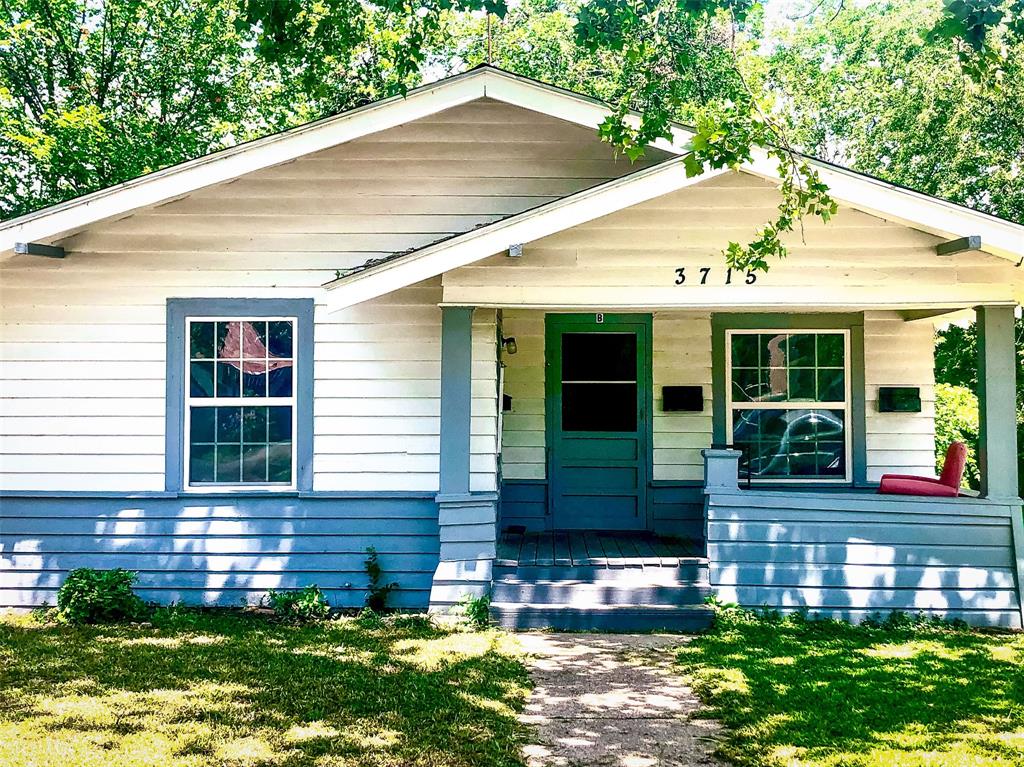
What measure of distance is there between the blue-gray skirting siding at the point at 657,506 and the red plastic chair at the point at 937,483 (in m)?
1.75

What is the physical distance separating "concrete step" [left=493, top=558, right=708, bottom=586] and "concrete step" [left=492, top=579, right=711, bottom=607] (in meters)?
0.11

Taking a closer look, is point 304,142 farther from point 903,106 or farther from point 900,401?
point 903,106

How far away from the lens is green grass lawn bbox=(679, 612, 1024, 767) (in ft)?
14.1

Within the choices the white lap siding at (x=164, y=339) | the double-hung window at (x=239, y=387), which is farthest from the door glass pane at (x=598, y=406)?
the double-hung window at (x=239, y=387)

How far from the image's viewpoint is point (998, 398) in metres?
6.89

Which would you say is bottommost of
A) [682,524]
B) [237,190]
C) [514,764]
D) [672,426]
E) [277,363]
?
[514,764]

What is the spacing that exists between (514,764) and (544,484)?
4.48m

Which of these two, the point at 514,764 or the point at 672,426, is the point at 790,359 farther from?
the point at 514,764

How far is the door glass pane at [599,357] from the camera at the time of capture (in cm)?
859

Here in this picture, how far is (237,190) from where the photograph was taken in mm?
7594

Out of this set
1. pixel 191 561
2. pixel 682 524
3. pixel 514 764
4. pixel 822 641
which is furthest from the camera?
pixel 682 524

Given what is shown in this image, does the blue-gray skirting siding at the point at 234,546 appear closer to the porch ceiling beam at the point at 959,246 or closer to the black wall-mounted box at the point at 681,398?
the black wall-mounted box at the point at 681,398

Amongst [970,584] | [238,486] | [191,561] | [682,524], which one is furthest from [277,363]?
[970,584]

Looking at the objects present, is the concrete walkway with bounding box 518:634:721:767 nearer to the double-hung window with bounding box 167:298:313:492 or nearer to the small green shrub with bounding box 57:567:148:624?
the double-hung window with bounding box 167:298:313:492
